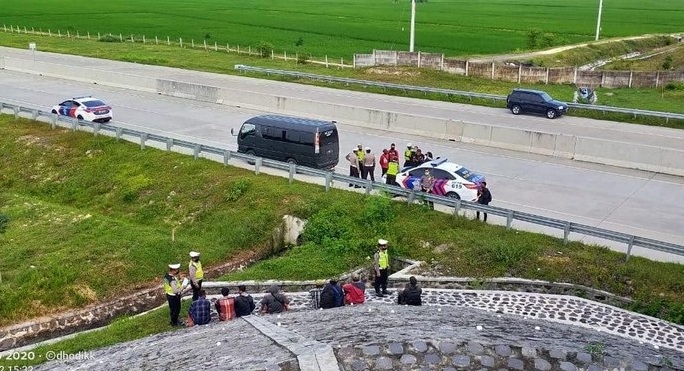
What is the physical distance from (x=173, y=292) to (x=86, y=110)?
76.0ft

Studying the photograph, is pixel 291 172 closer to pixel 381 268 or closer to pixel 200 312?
pixel 381 268

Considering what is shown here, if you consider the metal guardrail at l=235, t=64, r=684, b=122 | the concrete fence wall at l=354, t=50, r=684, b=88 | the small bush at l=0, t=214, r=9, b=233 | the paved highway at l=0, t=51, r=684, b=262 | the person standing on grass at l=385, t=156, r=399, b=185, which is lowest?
the small bush at l=0, t=214, r=9, b=233

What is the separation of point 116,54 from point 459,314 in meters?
51.8

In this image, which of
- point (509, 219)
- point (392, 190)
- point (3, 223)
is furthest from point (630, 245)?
point (3, 223)

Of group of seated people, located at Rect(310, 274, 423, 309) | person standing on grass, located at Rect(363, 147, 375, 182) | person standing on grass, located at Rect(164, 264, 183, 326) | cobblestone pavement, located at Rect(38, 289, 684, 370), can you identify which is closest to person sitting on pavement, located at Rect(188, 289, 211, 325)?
cobblestone pavement, located at Rect(38, 289, 684, 370)

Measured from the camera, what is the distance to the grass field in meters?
69.8

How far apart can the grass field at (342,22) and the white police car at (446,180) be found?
1503 inches

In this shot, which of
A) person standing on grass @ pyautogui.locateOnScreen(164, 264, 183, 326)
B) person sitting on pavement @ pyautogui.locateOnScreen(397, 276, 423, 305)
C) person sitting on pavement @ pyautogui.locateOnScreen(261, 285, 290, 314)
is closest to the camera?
person sitting on pavement @ pyautogui.locateOnScreen(261, 285, 290, 314)

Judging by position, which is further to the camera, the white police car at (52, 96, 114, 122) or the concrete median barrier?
the concrete median barrier

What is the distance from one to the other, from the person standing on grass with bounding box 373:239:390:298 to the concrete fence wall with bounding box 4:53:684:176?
51.6 feet

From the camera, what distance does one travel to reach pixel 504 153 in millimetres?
30500

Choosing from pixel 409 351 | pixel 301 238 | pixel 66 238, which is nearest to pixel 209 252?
pixel 301 238

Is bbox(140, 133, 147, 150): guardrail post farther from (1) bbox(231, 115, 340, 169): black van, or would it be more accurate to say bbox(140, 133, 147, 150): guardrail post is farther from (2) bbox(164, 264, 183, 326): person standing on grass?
(2) bbox(164, 264, 183, 326): person standing on grass

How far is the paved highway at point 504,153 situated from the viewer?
2242cm
